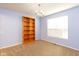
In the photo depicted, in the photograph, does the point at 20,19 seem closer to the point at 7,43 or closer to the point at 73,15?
the point at 7,43

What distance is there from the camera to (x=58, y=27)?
494cm

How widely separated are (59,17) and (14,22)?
7.85 ft

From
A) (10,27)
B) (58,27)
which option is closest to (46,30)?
(58,27)

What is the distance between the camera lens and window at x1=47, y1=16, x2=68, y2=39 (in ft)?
14.4

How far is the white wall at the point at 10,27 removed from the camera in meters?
3.97

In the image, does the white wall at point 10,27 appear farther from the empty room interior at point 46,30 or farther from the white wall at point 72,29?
the white wall at point 72,29

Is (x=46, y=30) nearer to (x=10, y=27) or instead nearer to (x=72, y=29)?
(x=72, y=29)

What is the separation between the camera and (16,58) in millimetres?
1032

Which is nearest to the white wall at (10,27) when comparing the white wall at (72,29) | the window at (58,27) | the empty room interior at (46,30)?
the empty room interior at (46,30)

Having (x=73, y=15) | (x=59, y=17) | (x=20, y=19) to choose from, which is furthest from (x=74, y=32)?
(x=20, y=19)

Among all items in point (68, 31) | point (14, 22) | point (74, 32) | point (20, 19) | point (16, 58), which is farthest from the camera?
point (20, 19)

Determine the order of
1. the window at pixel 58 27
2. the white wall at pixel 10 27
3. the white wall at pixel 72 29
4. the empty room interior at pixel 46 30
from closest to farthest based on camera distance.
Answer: the empty room interior at pixel 46 30
the white wall at pixel 72 29
the white wall at pixel 10 27
the window at pixel 58 27

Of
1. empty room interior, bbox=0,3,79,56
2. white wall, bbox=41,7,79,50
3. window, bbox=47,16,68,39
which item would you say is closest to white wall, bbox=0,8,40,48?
empty room interior, bbox=0,3,79,56

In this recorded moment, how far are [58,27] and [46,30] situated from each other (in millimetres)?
1320
